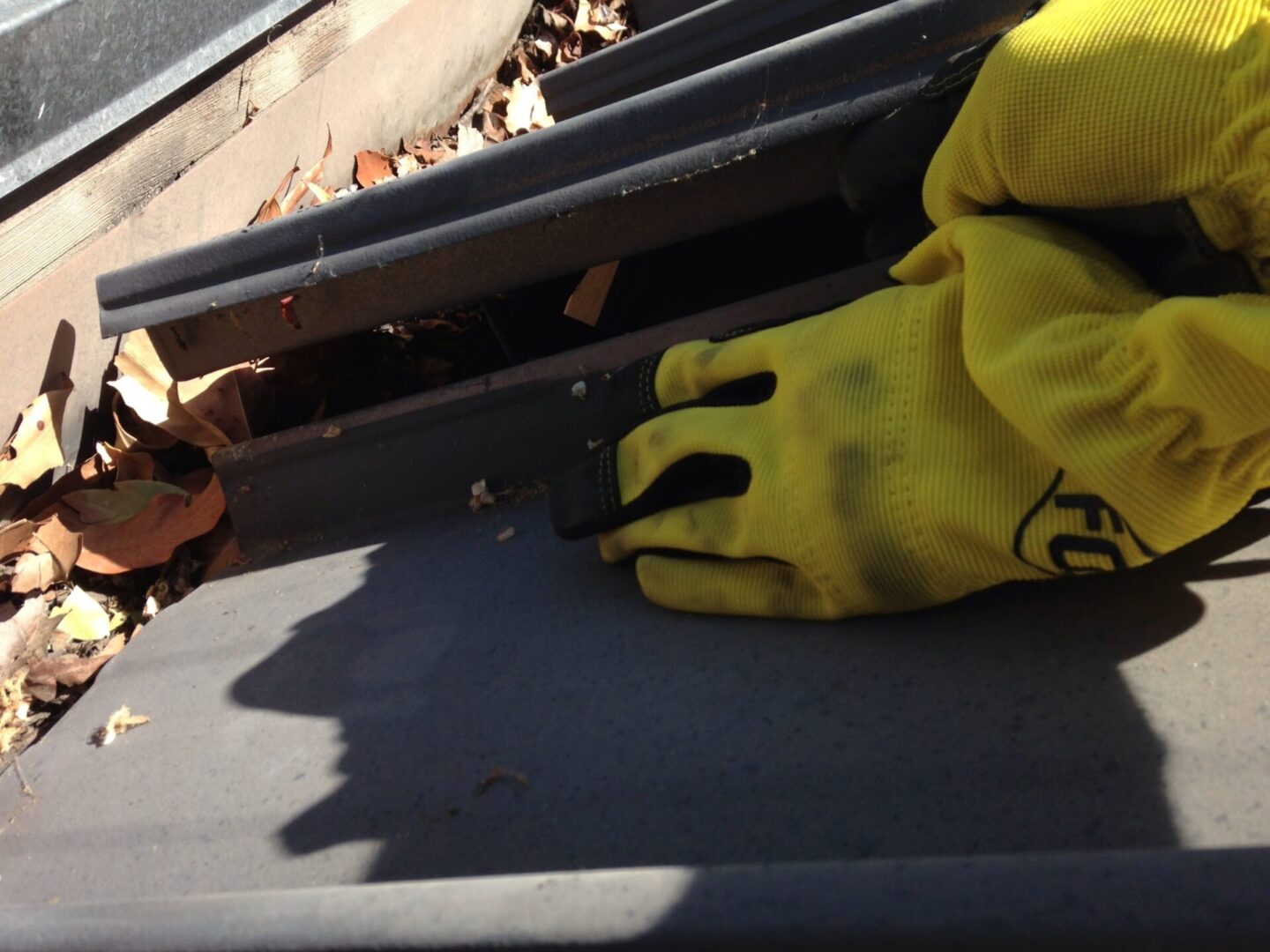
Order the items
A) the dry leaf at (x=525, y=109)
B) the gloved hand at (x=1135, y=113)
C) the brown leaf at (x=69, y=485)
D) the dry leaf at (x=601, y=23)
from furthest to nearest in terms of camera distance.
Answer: the dry leaf at (x=601, y=23) < the dry leaf at (x=525, y=109) < the brown leaf at (x=69, y=485) < the gloved hand at (x=1135, y=113)

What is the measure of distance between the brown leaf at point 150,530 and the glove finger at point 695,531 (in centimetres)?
99

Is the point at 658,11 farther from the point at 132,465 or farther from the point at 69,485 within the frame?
the point at 69,485

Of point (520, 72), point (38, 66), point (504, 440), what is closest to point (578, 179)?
point (504, 440)

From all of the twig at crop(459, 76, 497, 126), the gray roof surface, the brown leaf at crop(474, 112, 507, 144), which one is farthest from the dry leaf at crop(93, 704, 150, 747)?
the twig at crop(459, 76, 497, 126)

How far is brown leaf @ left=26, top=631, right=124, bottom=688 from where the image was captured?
178 cm

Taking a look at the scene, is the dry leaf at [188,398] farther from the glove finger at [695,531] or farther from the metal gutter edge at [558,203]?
the glove finger at [695,531]

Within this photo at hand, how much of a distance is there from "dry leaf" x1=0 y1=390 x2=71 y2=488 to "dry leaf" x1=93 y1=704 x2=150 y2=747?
71 centimetres

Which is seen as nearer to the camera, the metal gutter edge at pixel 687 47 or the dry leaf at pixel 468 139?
the metal gutter edge at pixel 687 47

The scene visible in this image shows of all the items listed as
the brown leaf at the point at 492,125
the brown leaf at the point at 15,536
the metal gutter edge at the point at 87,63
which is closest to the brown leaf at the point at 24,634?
the brown leaf at the point at 15,536

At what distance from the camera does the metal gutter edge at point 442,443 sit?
1.72 meters

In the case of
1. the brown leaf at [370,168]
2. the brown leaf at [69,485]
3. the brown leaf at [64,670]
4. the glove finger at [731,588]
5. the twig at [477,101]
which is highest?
the brown leaf at [370,168]

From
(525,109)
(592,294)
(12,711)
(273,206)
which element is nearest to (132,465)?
(12,711)

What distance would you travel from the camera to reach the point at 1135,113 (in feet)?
3.06

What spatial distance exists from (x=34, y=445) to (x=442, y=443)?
0.84 m
